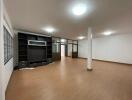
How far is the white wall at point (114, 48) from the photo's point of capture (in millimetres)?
7034

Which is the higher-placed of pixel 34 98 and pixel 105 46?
pixel 105 46

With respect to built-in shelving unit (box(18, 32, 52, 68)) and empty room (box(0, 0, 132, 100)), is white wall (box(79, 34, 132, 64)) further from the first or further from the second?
built-in shelving unit (box(18, 32, 52, 68))

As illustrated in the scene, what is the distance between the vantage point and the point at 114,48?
26.3 ft

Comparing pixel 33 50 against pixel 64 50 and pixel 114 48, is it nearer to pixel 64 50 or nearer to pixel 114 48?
pixel 114 48

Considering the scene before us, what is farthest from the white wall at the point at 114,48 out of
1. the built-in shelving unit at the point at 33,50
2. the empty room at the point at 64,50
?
the built-in shelving unit at the point at 33,50

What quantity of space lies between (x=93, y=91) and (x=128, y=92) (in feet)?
3.27

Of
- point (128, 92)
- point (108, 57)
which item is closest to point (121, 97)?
point (128, 92)

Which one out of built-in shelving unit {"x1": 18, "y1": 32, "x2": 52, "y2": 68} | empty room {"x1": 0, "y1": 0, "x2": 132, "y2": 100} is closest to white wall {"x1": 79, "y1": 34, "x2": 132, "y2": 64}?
empty room {"x1": 0, "y1": 0, "x2": 132, "y2": 100}

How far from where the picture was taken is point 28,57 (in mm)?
6152

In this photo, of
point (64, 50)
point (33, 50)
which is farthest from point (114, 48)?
point (64, 50)

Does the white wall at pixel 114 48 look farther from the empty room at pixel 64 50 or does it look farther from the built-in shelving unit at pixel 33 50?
the built-in shelving unit at pixel 33 50

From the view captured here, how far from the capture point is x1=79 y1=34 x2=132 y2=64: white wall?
703 cm

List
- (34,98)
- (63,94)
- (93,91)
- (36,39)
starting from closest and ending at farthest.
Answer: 1. (34,98)
2. (63,94)
3. (93,91)
4. (36,39)

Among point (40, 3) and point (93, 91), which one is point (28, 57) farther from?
point (93, 91)
